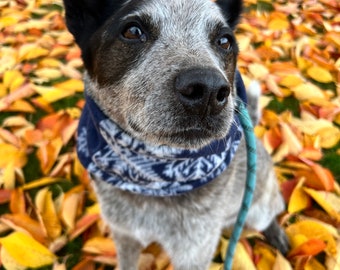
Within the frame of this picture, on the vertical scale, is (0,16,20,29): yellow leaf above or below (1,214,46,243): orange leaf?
above

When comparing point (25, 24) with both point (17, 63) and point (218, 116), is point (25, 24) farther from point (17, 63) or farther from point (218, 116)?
point (218, 116)

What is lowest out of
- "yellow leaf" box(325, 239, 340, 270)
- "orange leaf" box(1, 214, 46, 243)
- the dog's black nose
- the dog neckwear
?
"yellow leaf" box(325, 239, 340, 270)

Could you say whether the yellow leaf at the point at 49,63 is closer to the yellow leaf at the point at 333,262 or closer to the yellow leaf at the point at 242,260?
the yellow leaf at the point at 242,260

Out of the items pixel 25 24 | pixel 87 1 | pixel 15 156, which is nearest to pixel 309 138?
pixel 87 1

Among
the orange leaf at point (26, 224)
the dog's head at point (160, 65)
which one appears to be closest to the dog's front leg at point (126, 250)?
the orange leaf at point (26, 224)

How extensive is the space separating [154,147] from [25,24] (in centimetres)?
392

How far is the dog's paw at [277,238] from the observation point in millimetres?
2998

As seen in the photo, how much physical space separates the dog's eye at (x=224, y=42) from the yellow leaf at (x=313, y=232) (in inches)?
72.0

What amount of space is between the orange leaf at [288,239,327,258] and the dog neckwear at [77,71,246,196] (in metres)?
1.24

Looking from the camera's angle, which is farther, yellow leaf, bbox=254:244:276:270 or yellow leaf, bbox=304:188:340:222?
yellow leaf, bbox=304:188:340:222

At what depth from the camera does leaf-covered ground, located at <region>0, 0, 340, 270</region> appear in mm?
2939

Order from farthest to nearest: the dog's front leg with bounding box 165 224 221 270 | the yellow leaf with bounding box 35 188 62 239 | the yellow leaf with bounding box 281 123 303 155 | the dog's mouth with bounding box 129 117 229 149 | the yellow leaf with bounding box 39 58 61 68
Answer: the yellow leaf with bounding box 39 58 61 68, the yellow leaf with bounding box 281 123 303 155, the yellow leaf with bounding box 35 188 62 239, the dog's front leg with bounding box 165 224 221 270, the dog's mouth with bounding box 129 117 229 149

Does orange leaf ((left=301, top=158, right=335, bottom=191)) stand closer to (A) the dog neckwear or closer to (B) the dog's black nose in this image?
(A) the dog neckwear

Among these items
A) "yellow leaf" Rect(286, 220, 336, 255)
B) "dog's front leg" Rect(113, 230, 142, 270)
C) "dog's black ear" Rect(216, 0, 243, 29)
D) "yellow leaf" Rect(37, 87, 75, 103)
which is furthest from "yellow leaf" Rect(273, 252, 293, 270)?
"yellow leaf" Rect(37, 87, 75, 103)
